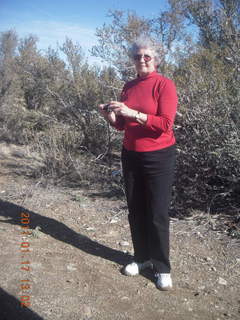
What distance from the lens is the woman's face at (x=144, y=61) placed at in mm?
2531

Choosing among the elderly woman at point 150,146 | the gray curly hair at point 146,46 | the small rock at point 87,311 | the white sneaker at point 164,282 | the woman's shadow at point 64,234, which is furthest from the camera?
the woman's shadow at point 64,234

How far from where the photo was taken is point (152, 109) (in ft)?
8.18

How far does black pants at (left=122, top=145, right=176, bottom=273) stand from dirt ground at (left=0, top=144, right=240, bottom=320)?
0.33 m

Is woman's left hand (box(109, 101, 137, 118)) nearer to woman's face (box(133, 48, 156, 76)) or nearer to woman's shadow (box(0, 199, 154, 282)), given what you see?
woman's face (box(133, 48, 156, 76))

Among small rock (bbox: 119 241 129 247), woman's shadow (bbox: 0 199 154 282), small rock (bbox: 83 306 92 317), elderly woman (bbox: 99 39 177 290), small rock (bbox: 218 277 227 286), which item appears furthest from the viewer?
small rock (bbox: 119 241 129 247)

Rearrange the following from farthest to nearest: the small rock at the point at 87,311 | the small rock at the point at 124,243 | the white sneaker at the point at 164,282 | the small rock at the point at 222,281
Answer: the small rock at the point at 124,243, the small rock at the point at 222,281, the white sneaker at the point at 164,282, the small rock at the point at 87,311

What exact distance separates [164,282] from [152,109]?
1.32 metres

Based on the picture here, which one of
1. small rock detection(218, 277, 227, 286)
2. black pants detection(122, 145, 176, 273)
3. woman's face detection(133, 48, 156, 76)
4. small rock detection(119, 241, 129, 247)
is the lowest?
small rock detection(218, 277, 227, 286)

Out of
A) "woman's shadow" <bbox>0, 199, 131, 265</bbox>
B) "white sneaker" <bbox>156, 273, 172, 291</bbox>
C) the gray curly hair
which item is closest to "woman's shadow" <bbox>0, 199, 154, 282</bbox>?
"woman's shadow" <bbox>0, 199, 131, 265</bbox>

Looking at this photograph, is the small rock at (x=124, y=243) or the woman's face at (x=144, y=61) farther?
the small rock at (x=124, y=243)

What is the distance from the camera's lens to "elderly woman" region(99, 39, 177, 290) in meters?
2.44

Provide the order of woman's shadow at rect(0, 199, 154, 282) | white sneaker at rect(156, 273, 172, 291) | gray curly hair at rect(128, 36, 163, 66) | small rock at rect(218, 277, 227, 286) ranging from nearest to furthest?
gray curly hair at rect(128, 36, 163, 66), white sneaker at rect(156, 273, 172, 291), small rock at rect(218, 277, 227, 286), woman's shadow at rect(0, 199, 154, 282)

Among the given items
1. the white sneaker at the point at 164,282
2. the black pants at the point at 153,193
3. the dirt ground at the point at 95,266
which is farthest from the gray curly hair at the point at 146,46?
the dirt ground at the point at 95,266

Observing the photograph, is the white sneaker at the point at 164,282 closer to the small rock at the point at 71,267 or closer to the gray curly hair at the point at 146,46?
the small rock at the point at 71,267
